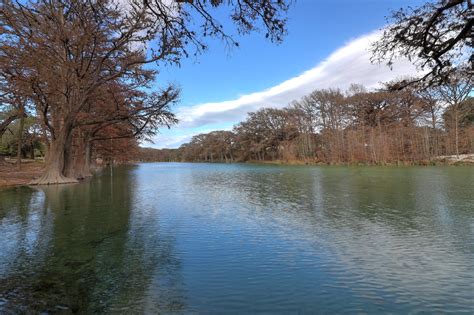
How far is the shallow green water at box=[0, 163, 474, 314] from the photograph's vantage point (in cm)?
455

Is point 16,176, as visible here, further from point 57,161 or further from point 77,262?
point 77,262

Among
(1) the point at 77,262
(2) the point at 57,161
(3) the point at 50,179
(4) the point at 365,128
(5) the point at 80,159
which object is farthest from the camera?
(4) the point at 365,128

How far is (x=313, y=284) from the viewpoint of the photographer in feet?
16.9

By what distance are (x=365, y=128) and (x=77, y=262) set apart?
49694 millimetres

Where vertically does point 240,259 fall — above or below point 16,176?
below

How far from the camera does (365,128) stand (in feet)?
168

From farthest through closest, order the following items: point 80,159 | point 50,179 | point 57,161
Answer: point 80,159 → point 57,161 → point 50,179

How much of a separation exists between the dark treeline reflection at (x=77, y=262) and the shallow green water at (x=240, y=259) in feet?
0.06

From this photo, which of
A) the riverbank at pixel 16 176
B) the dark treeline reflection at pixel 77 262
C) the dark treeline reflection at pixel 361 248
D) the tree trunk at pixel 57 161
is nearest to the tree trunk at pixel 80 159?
the riverbank at pixel 16 176

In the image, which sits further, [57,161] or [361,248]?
[57,161]

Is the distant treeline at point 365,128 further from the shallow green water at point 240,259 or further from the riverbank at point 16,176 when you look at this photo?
the riverbank at point 16,176

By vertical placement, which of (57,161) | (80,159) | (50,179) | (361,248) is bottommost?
(361,248)

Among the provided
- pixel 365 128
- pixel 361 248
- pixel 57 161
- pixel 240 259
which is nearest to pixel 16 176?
pixel 57 161

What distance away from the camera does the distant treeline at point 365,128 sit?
43.2m
